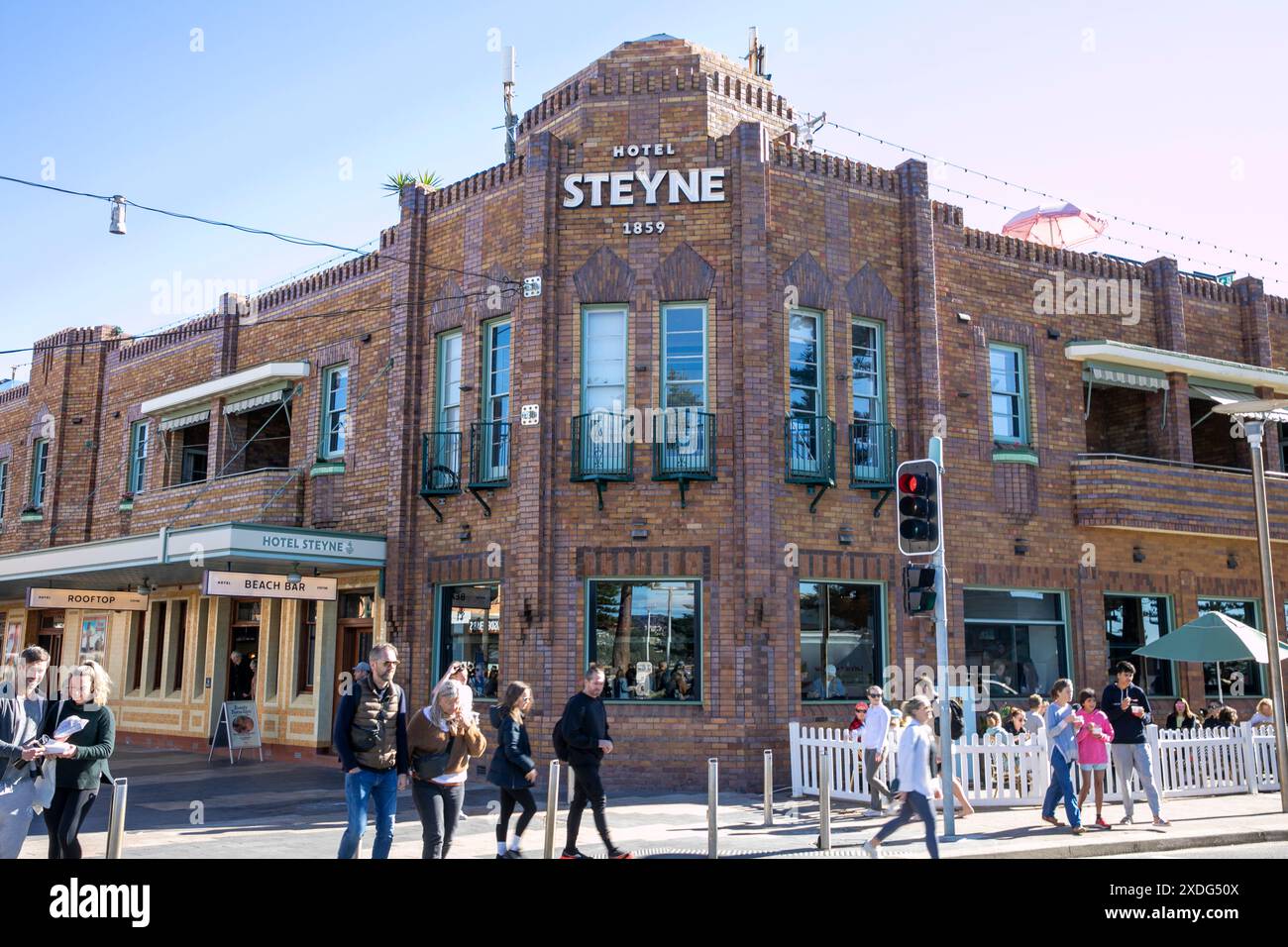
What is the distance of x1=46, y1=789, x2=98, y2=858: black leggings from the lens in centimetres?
816

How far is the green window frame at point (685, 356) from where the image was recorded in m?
16.7

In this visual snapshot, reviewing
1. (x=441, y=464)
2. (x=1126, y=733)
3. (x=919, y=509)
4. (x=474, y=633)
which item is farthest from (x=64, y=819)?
(x=1126, y=733)

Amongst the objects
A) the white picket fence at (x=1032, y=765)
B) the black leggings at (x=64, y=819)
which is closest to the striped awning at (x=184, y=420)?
the white picket fence at (x=1032, y=765)

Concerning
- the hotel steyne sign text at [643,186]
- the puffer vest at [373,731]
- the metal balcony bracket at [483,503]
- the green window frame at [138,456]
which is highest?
the hotel steyne sign text at [643,186]

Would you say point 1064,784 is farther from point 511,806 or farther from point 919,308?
point 919,308

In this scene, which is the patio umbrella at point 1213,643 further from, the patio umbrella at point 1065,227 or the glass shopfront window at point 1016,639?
the patio umbrella at point 1065,227

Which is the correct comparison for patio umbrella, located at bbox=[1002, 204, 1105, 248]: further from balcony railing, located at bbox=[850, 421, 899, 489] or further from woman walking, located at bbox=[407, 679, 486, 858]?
woman walking, located at bbox=[407, 679, 486, 858]

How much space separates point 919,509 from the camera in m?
11.8

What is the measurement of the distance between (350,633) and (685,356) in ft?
25.5

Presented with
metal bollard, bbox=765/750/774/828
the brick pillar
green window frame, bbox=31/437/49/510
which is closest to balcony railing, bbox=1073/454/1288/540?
the brick pillar

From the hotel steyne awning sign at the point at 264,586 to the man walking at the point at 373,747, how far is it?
27.3 feet

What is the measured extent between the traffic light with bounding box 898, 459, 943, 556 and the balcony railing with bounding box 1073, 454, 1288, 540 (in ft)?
28.3

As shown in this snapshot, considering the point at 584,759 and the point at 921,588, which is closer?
the point at 584,759
